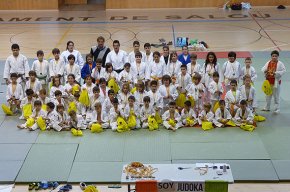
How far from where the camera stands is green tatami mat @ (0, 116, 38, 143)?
381 inches

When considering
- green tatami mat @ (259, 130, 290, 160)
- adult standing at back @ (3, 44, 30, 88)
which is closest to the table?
green tatami mat @ (259, 130, 290, 160)

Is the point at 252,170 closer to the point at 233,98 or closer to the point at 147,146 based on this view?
the point at 147,146

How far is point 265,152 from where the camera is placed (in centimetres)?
898

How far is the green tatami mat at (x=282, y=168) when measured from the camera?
8.10m

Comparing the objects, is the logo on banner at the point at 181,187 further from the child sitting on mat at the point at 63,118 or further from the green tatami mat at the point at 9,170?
the child sitting on mat at the point at 63,118

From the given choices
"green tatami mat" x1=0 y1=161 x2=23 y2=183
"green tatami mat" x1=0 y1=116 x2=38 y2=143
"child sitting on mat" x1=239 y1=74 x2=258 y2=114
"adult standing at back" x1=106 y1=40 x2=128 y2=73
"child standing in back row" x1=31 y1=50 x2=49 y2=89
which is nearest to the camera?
"green tatami mat" x1=0 y1=161 x2=23 y2=183

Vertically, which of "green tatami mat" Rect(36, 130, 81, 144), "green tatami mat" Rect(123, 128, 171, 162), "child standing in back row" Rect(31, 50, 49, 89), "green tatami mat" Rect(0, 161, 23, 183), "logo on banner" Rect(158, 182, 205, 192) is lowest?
"green tatami mat" Rect(0, 161, 23, 183)

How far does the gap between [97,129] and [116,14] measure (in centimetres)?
1281

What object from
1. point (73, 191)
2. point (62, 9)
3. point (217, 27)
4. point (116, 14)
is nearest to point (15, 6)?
point (62, 9)

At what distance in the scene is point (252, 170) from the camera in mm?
8359

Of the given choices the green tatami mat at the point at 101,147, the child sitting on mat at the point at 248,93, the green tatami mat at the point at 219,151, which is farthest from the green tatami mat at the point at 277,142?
the green tatami mat at the point at 101,147

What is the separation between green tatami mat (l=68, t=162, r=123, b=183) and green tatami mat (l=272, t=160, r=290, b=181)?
284cm

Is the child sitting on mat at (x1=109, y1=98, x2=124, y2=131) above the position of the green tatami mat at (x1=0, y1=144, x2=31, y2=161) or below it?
above

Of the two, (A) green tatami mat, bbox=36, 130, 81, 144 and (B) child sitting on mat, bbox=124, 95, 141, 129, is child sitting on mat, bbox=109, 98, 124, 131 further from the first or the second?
(A) green tatami mat, bbox=36, 130, 81, 144
